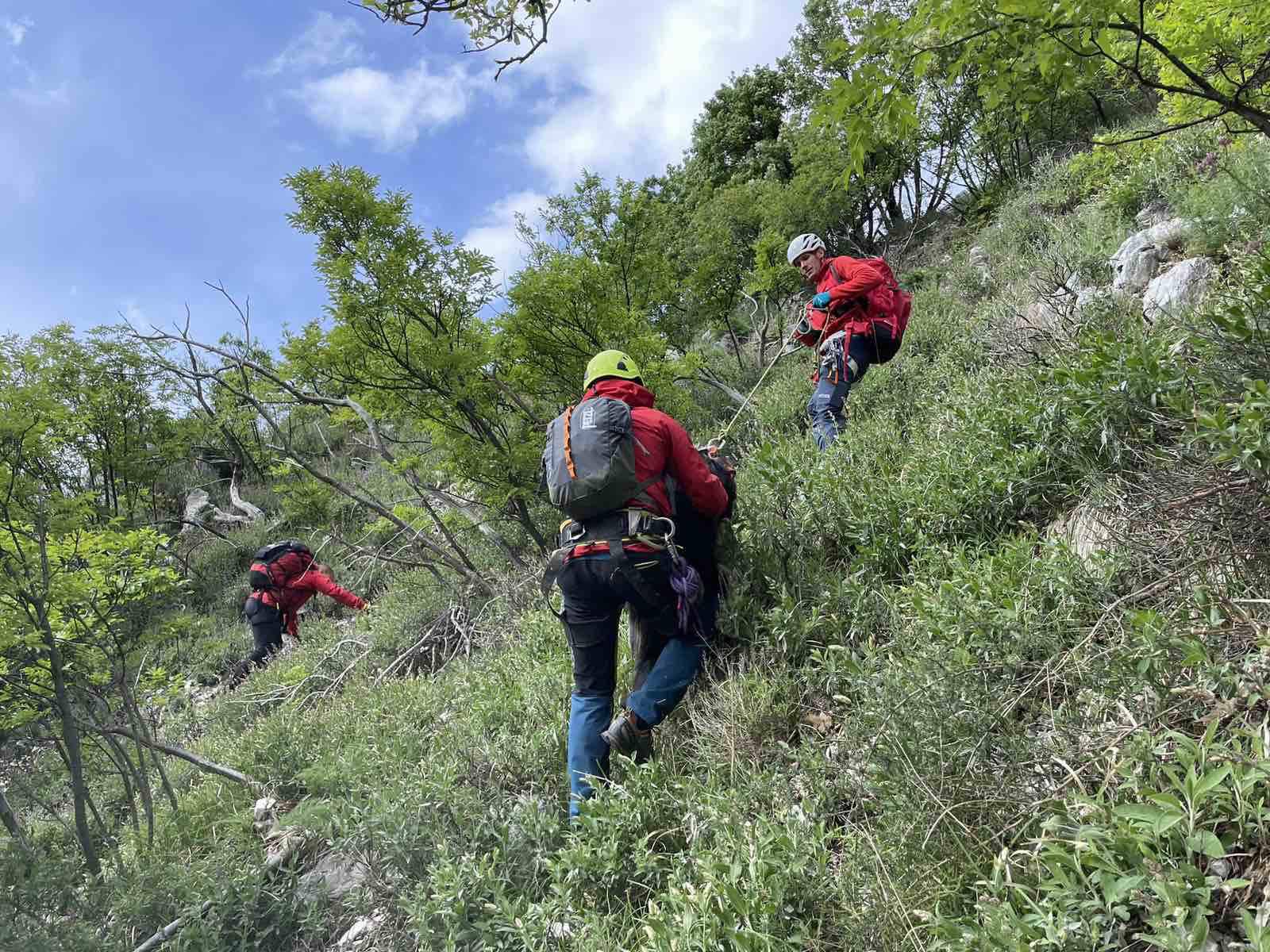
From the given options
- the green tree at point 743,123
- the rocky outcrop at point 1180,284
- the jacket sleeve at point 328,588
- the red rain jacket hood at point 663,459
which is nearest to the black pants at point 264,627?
the jacket sleeve at point 328,588

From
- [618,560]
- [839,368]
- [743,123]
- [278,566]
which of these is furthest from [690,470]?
[743,123]

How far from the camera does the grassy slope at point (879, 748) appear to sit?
1.76 m

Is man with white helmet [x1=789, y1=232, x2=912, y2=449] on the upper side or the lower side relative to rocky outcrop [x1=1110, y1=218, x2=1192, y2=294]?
upper

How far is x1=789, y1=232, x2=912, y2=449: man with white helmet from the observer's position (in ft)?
17.2

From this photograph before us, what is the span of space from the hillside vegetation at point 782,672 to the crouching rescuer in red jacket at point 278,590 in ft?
4.13

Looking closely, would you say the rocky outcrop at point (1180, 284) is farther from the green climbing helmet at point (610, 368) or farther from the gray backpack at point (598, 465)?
the gray backpack at point (598, 465)

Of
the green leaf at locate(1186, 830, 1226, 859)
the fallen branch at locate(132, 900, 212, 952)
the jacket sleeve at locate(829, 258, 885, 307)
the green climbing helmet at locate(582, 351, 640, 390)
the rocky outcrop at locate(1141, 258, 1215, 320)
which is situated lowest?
the green leaf at locate(1186, 830, 1226, 859)

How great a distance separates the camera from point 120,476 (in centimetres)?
1485

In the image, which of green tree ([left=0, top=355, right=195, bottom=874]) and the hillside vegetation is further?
green tree ([left=0, top=355, right=195, bottom=874])

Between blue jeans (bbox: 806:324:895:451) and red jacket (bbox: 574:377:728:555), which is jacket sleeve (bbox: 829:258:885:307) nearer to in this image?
blue jeans (bbox: 806:324:895:451)

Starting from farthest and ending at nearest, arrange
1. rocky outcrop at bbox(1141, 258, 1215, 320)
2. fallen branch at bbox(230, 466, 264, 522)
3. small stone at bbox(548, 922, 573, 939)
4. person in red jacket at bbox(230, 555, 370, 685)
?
fallen branch at bbox(230, 466, 264, 522) → person in red jacket at bbox(230, 555, 370, 685) → rocky outcrop at bbox(1141, 258, 1215, 320) → small stone at bbox(548, 922, 573, 939)

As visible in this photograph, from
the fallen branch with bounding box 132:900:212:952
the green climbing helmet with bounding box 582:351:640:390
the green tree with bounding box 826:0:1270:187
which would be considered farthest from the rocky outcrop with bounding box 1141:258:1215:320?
the fallen branch with bounding box 132:900:212:952

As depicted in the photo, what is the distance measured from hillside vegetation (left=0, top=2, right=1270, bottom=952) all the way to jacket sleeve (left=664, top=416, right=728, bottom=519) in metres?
0.52

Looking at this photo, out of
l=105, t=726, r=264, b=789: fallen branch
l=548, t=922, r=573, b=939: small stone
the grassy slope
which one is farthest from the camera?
l=105, t=726, r=264, b=789: fallen branch
